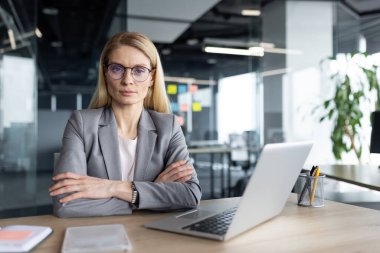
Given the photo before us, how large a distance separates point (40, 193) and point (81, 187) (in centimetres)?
490

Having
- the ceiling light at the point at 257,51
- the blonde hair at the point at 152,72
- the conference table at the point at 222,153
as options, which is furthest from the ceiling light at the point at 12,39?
the ceiling light at the point at 257,51

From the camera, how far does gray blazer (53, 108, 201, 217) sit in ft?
4.38

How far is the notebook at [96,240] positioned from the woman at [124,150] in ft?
0.83

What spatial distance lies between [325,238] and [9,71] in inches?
163

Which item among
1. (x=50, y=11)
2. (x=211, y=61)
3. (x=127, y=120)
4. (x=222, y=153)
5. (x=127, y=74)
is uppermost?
(x=50, y=11)

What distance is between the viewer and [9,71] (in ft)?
14.1

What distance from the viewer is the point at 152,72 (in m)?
1.74

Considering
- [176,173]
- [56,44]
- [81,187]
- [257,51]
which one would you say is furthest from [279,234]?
[56,44]

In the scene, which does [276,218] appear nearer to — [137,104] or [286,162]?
[286,162]

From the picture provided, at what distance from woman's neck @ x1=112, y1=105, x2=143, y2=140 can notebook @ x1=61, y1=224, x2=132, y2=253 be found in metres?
0.68

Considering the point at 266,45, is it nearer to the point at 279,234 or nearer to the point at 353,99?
the point at 353,99

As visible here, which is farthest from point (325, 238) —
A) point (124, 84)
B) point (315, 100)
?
point (315, 100)

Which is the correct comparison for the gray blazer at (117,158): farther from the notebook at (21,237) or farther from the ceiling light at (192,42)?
the ceiling light at (192,42)

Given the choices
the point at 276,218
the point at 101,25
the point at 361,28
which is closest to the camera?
the point at 276,218
